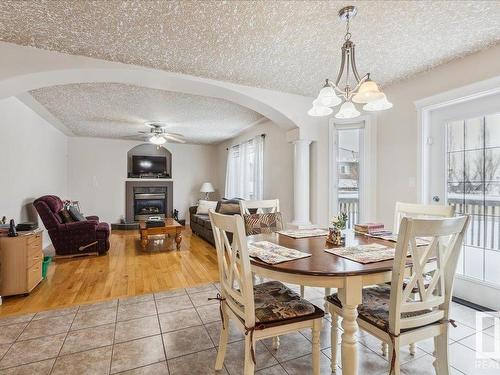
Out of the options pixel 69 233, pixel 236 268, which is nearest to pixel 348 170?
pixel 236 268

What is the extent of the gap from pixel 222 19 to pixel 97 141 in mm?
6101

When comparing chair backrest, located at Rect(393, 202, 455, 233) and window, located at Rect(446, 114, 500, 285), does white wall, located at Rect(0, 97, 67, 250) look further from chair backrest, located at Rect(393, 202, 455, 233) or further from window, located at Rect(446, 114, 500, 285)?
window, located at Rect(446, 114, 500, 285)

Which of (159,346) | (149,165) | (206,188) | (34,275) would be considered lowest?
(159,346)

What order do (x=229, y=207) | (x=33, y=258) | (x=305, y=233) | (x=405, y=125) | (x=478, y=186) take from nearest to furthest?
(x=305, y=233)
(x=478, y=186)
(x=33, y=258)
(x=405, y=125)
(x=229, y=207)

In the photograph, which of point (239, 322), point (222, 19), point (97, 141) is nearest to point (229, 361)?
point (239, 322)

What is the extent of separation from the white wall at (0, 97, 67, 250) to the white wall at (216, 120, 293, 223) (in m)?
3.83

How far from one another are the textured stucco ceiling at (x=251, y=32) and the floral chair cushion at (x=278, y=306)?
1.92 metres

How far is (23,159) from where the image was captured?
151 inches

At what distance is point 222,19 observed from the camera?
1978 millimetres

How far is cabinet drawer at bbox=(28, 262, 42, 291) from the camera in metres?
2.76

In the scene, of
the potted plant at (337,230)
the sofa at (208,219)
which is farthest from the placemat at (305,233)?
the sofa at (208,219)

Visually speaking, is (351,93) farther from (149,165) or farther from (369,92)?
(149,165)

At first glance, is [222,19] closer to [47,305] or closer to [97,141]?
[47,305]

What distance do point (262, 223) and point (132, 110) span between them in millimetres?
3275
